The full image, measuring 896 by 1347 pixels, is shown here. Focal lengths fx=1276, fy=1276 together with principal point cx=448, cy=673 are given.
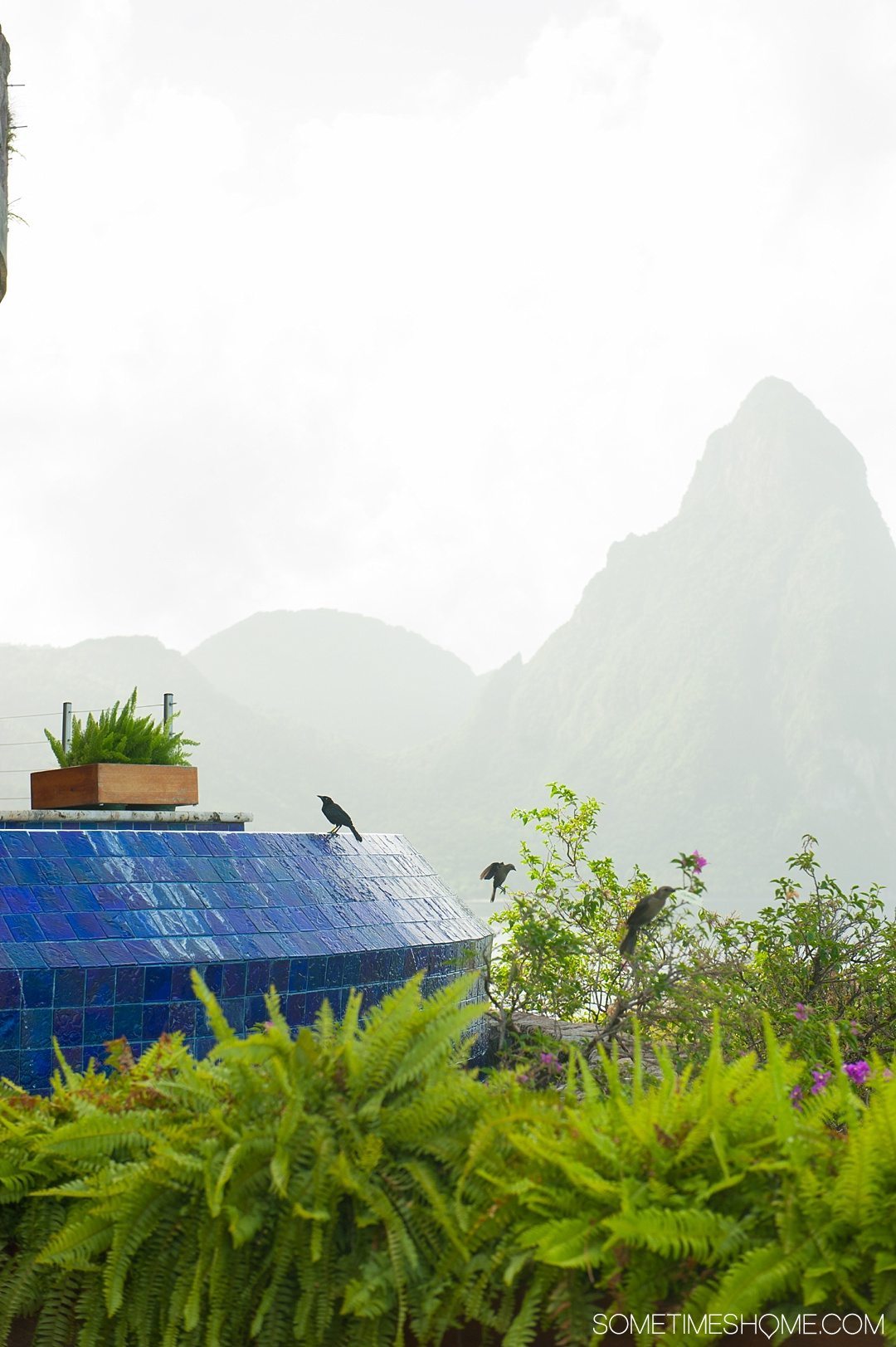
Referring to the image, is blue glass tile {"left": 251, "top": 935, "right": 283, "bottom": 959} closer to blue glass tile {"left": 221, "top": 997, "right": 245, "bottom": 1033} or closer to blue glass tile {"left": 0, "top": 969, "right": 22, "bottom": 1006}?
blue glass tile {"left": 221, "top": 997, "right": 245, "bottom": 1033}

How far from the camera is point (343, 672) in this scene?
478 ft

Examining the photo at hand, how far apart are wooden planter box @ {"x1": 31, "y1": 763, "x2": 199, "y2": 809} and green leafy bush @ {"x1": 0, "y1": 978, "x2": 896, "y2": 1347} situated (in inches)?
270

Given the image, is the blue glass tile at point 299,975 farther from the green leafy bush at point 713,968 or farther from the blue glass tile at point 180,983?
the green leafy bush at point 713,968

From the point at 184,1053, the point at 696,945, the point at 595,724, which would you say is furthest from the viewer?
the point at 595,724

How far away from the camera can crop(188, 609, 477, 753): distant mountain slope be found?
459 ft

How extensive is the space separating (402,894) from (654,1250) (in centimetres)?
672

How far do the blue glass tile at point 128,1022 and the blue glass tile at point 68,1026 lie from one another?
Answer: 0.17 m

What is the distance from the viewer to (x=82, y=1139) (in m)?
3.08

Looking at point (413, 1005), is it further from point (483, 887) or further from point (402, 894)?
point (483, 887)

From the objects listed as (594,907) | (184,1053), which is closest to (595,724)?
(594,907)

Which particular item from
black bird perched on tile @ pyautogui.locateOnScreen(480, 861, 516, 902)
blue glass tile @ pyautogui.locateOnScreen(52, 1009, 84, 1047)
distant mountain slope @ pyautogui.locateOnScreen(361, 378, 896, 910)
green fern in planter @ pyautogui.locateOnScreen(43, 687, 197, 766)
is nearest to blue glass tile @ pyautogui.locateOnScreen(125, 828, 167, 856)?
blue glass tile @ pyautogui.locateOnScreen(52, 1009, 84, 1047)

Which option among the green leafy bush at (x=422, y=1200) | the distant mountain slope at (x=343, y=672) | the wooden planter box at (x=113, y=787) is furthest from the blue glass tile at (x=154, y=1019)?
the distant mountain slope at (x=343, y=672)

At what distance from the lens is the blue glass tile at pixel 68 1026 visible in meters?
6.35

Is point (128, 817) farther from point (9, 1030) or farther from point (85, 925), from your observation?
point (9, 1030)
